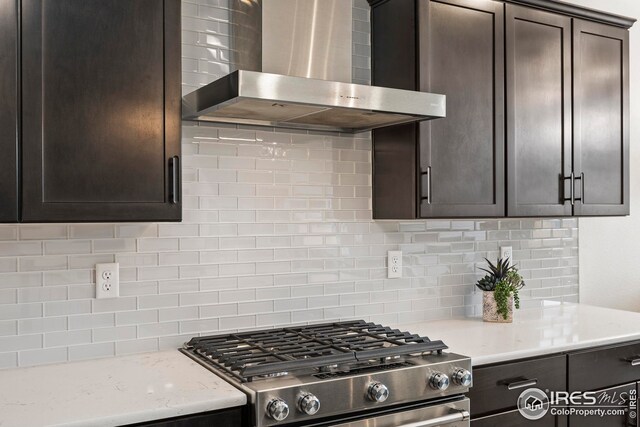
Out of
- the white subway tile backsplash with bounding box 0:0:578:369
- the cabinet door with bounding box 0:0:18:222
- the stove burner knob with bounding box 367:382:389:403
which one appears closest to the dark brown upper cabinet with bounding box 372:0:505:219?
the white subway tile backsplash with bounding box 0:0:578:369

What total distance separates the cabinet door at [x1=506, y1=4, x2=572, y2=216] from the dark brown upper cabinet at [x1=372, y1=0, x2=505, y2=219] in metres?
0.07

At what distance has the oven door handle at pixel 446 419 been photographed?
Answer: 211 cm

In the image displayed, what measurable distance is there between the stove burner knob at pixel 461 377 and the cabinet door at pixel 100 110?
1080mm

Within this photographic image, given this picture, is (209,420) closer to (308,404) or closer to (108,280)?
(308,404)

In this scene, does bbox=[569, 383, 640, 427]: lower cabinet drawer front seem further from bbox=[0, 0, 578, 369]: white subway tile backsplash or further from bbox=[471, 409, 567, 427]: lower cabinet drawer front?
bbox=[0, 0, 578, 369]: white subway tile backsplash

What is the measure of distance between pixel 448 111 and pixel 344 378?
127 centimetres

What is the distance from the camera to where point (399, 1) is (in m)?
2.73

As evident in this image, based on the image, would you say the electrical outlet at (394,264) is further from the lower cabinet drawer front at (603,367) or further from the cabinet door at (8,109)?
the cabinet door at (8,109)

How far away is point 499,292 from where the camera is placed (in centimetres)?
298

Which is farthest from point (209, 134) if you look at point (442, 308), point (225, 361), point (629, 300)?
point (629, 300)

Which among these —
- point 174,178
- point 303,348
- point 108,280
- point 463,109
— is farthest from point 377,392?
point 463,109

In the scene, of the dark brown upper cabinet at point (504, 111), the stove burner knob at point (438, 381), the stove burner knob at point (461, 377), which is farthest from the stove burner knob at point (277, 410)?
the dark brown upper cabinet at point (504, 111)

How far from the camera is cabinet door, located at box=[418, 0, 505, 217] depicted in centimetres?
266

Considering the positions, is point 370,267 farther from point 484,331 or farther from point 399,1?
point 399,1
